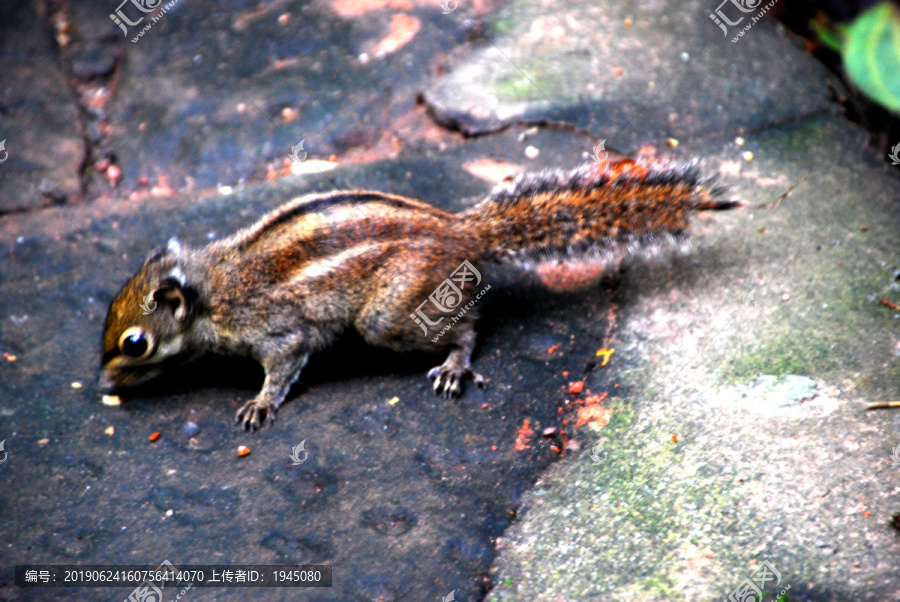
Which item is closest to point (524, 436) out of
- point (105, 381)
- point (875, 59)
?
point (875, 59)

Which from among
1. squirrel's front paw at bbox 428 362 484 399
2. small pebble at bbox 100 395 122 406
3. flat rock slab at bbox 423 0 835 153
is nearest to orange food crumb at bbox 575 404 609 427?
squirrel's front paw at bbox 428 362 484 399

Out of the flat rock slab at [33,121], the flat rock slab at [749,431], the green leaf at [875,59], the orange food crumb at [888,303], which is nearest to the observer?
the green leaf at [875,59]

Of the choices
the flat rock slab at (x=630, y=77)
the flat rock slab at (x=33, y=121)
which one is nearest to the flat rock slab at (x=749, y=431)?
the flat rock slab at (x=630, y=77)

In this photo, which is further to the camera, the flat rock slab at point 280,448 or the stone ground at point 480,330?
the flat rock slab at point 280,448

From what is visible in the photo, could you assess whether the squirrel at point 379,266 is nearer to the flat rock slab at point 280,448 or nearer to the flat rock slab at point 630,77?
the flat rock slab at point 280,448

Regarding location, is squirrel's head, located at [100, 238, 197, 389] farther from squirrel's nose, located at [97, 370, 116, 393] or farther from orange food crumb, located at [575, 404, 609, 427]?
orange food crumb, located at [575, 404, 609, 427]

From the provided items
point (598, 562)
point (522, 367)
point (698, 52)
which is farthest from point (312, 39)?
point (598, 562)

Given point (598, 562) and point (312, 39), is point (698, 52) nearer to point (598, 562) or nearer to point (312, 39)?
point (312, 39)
